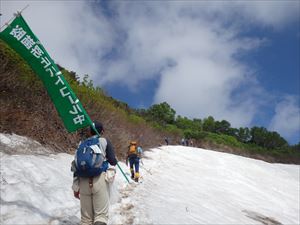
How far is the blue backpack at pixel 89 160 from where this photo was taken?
5.51m

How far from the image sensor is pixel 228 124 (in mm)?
94938

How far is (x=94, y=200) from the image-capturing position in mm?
5707

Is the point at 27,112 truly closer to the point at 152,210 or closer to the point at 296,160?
the point at 152,210

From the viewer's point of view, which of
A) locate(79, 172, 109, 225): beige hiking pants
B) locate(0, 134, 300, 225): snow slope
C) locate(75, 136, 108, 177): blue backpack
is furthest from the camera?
locate(0, 134, 300, 225): snow slope

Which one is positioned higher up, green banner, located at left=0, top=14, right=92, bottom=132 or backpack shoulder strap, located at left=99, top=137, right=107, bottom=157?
green banner, located at left=0, top=14, right=92, bottom=132

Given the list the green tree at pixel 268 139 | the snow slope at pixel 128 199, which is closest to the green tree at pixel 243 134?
the green tree at pixel 268 139

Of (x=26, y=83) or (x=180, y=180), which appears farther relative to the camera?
(x=180, y=180)

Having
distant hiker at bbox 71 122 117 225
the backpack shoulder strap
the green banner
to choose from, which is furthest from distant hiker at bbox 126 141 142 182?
the backpack shoulder strap

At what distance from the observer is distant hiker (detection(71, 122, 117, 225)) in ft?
18.2

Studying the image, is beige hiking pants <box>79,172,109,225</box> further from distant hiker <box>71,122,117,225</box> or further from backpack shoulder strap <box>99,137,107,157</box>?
backpack shoulder strap <box>99,137,107,157</box>

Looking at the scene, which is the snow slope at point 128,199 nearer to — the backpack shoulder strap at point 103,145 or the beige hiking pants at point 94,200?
the beige hiking pants at point 94,200

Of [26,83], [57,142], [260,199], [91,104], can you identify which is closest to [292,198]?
[260,199]

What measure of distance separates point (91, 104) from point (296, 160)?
180ft

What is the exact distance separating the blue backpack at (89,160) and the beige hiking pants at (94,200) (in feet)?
0.54
